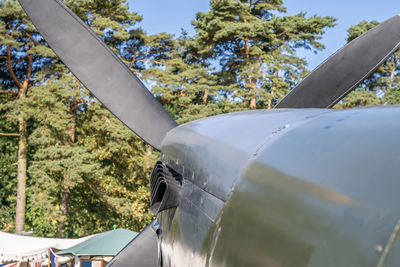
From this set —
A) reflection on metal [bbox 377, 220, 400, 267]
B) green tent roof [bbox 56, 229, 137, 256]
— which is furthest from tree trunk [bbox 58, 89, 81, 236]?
reflection on metal [bbox 377, 220, 400, 267]

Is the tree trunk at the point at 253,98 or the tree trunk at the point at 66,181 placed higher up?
the tree trunk at the point at 253,98

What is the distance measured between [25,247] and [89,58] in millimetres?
7401

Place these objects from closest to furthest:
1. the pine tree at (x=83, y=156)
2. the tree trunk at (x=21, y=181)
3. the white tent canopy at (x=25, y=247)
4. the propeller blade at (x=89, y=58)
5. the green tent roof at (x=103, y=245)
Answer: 1. the propeller blade at (x=89, y=58)
2. the green tent roof at (x=103, y=245)
3. the white tent canopy at (x=25, y=247)
4. the pine tree at (x=83, y=156)
5. the tree trunk at (x=21, y=181)

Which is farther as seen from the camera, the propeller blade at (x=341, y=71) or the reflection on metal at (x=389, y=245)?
the propeller blade at (x=341, y=71)

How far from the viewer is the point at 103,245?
839cm

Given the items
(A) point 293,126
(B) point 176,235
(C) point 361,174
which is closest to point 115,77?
(B) point 176,235

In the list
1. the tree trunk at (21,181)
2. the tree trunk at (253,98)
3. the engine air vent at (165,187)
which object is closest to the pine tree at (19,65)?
the tree trunk at (21,181)

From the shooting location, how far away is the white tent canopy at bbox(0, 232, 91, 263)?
340 inches

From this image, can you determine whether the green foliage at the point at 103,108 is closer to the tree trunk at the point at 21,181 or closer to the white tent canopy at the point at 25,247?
the tree trunk at the point at 21,181

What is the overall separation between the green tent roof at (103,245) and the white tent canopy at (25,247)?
0.72 metres

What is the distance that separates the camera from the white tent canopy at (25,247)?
28.3 ft

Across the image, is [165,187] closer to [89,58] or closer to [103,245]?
[89,58]

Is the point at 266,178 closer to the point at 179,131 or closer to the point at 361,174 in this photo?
the point at 361,174

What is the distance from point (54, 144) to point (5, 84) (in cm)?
392
